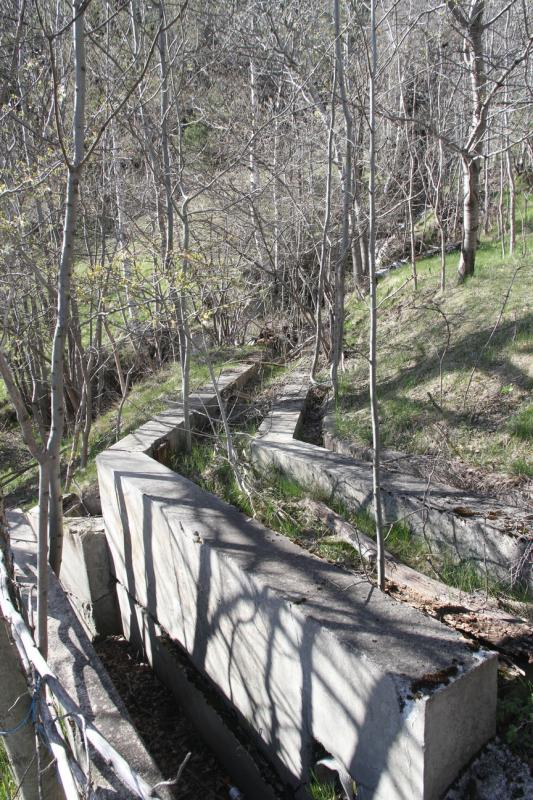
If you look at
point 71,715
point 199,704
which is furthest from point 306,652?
point 199,704

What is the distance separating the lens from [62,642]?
3.77 meters

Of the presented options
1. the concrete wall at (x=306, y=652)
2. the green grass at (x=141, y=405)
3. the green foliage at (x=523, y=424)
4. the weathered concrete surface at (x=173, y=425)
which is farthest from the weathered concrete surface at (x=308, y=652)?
the green grass at (x=141, y=405)

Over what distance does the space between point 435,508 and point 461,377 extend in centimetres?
215

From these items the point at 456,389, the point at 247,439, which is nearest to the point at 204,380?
the point at 247,439

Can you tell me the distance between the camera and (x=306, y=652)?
2.75 m

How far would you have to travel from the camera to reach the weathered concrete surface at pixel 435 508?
3291 mm

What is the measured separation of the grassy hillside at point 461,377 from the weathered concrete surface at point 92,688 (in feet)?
7.87

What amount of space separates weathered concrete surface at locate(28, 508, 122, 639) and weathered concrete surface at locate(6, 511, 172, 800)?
27.4 inches

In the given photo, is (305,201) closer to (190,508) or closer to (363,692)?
(190,508)

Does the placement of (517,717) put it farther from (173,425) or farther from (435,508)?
(173,425)

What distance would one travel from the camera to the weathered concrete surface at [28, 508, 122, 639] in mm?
5367

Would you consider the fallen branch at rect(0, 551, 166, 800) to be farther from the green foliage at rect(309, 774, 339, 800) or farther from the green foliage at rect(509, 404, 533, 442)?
the green foliage at rect(509, 404, 533, 442)

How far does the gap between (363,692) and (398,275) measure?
862cm

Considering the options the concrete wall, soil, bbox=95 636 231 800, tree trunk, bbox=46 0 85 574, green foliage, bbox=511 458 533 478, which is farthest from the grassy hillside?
soil, bbox=95 636 231 800
